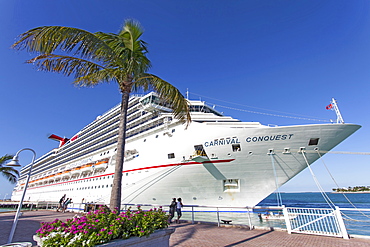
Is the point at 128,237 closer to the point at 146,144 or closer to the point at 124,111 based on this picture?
the point at 124,111

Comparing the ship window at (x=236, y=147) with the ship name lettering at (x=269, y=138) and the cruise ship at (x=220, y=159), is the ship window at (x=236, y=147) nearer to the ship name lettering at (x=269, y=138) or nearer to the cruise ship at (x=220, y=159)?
the cruise ship at (x=220, y=159)

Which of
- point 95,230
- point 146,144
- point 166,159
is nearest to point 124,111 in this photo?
point 95,230

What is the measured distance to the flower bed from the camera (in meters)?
3.25

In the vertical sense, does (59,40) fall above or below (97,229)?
above

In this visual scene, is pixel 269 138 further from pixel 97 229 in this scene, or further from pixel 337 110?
pixel 97 229

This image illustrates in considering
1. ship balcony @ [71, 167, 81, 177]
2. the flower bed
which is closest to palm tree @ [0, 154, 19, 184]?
ship balcony @ [71, 167, 81, 177]

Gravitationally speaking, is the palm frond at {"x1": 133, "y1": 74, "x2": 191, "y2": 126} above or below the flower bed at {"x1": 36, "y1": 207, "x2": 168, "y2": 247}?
above

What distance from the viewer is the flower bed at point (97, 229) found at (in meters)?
3.25

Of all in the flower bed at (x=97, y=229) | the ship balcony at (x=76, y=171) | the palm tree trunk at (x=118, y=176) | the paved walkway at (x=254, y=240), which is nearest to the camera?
the flower bed at (x=97, y=229)

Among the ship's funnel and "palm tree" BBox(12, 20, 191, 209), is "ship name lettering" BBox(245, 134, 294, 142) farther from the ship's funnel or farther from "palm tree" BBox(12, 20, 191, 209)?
the ship's funnel

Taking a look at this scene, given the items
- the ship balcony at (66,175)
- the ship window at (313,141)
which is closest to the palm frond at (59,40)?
the ship window at (313,141)

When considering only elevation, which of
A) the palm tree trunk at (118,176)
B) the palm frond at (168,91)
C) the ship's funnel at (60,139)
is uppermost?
the ship's funnel at (60,139)

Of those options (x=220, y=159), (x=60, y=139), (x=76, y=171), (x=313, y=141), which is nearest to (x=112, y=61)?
(x=220, y=159)

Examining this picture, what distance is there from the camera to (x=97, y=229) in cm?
357
